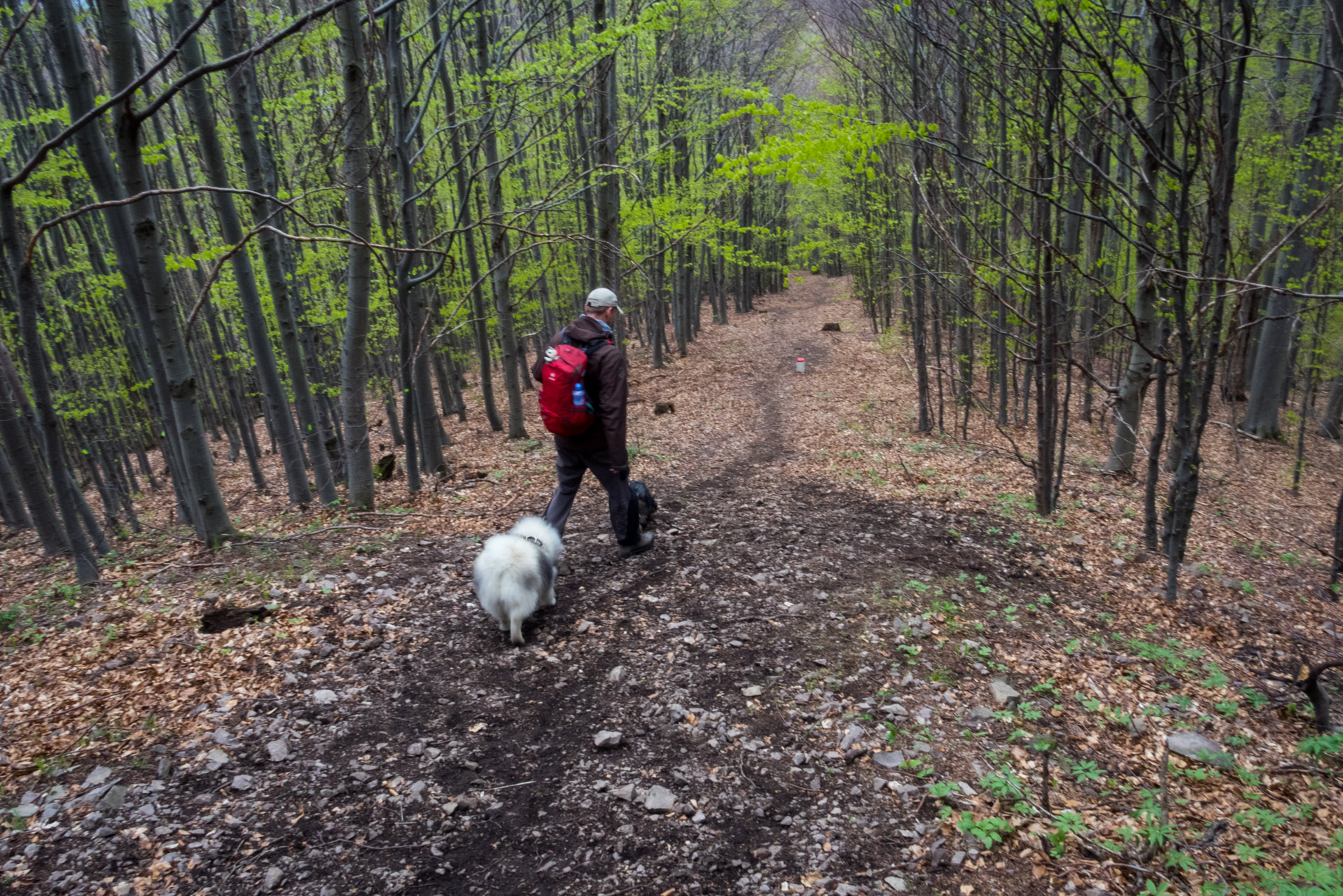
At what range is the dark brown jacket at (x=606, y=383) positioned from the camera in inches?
219

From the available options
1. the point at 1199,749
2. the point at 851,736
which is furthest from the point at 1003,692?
the point at 851,736

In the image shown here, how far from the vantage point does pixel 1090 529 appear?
7055 millimetres

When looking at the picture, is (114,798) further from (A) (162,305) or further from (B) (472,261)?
(B) (472,261)

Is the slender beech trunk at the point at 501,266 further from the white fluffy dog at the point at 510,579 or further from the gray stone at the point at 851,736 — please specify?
the gray stone at the point at 851,736

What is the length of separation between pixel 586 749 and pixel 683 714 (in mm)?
664

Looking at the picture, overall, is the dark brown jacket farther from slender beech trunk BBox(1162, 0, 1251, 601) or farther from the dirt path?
slender beech trunk BBox(1162, 0, 1251, 601)

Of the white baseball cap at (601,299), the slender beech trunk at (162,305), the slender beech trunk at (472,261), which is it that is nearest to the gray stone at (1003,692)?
the white baseball cap at (601,299)

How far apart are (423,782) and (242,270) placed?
→ 835 centimetres

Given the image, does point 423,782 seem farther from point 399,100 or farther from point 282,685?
point 399,100

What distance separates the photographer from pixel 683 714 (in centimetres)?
401

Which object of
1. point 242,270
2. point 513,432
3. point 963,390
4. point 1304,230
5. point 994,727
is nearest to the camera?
point 994,727

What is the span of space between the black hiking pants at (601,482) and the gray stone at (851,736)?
9.85 feet

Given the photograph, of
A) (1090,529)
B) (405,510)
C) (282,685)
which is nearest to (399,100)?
(405,510)

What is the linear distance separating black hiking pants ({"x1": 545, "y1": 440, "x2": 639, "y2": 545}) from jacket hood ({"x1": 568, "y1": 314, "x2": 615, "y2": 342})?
40.8 inches
